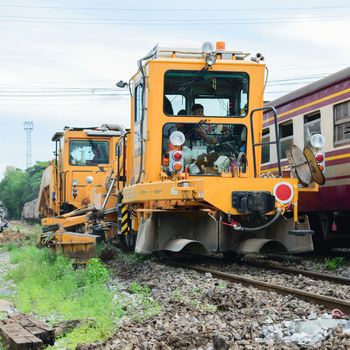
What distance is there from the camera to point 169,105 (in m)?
11.6

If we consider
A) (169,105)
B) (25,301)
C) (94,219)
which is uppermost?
(169,105)

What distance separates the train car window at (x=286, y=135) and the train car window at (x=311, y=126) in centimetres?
63

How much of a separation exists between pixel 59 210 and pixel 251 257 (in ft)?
29.9

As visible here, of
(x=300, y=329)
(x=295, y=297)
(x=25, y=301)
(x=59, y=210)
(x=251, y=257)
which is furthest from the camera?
(x=59, y=210)

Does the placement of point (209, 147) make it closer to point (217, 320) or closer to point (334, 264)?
point (334, 264)

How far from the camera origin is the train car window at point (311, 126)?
12.9 metres

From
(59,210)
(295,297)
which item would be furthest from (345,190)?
(59,210)

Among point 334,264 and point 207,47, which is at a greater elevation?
point 207,47

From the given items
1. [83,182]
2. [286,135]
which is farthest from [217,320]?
[83,182]

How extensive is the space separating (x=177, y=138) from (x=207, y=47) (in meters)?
1.79

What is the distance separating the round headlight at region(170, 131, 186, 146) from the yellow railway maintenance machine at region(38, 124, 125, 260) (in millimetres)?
3847

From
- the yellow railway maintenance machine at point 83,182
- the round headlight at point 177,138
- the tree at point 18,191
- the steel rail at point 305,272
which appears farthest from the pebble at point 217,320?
the tree at point 18,191

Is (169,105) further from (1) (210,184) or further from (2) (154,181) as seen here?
(1) (210,184)

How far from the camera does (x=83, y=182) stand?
67.2ft
